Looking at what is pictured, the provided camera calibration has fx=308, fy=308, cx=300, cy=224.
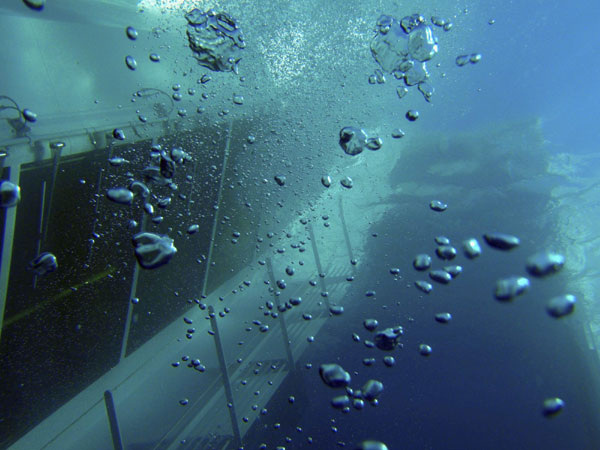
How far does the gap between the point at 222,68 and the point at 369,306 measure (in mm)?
15352

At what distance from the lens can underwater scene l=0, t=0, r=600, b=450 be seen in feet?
16.0

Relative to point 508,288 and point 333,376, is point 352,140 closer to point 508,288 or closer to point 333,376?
point 508,288

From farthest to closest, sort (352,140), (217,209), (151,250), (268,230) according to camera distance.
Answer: (268,230)
(217,209)
(352,140)
(151,250)

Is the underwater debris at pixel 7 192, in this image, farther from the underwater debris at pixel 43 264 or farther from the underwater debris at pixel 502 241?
the underwater debris at pixel 502 241

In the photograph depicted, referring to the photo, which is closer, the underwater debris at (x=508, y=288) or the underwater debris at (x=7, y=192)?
the underwater debris at (x=508, y=288)

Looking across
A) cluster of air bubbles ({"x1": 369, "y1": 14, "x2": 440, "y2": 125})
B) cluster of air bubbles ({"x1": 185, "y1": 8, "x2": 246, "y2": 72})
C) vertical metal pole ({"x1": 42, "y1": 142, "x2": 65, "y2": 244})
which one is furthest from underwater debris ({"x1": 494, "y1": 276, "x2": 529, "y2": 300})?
vertical metal pole ({"x1": 42, "y1": 142, "x2": 65, "y2": 244})

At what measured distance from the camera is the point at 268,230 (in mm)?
14188

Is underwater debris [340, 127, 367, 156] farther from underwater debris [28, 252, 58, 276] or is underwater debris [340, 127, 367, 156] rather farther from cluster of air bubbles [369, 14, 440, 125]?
underwater debris [28, 252, 58, 276]

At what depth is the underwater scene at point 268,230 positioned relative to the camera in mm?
4879

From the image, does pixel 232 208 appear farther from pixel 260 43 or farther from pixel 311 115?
pixel 260 43

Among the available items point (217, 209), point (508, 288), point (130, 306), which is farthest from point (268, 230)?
point (508, 288)

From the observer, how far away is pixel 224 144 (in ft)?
25.5

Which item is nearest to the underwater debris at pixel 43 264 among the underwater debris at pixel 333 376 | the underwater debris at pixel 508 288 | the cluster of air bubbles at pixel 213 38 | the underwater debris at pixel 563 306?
the cluster of air bubbles at pixel 213 38

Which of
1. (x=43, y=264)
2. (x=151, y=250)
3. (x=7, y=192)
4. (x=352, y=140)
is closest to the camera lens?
(x=151, y=250)
